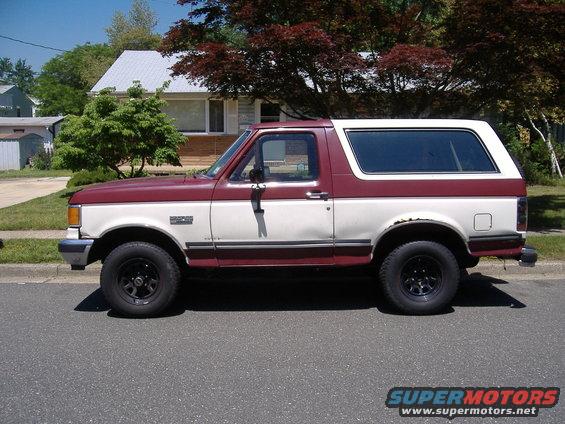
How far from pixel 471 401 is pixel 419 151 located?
278 centimetres

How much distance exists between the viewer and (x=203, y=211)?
19.1 ft

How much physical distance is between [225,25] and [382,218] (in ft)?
20.4

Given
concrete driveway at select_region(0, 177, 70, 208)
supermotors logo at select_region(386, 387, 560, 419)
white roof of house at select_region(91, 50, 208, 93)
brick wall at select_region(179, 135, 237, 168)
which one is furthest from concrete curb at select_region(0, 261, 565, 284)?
brick wall at select_region(179, 135, 237, 168)

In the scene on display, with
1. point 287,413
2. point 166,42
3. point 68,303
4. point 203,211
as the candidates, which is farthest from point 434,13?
point 287,413

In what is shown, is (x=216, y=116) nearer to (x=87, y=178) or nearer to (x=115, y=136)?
(x=87, y=178)

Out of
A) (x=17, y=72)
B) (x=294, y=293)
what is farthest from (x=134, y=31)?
(x=17, y=72)

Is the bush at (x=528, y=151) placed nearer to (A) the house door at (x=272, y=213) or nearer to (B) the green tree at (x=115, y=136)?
(B) the green tree at (x=115, y=136)

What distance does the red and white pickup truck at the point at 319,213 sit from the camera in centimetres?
584

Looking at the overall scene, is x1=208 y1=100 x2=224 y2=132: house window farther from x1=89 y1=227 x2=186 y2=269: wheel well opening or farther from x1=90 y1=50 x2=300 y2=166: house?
x1=89 y1=227 x2=186 y2=269: wheel well opening

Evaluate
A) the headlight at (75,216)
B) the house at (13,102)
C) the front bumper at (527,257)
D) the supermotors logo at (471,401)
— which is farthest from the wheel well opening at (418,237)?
the house at (13,102)

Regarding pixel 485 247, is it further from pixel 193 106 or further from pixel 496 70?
pixel 193 106

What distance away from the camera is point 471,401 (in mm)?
4109

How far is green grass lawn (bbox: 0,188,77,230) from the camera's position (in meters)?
10.5

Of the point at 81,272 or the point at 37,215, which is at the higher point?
the point at 37,215
